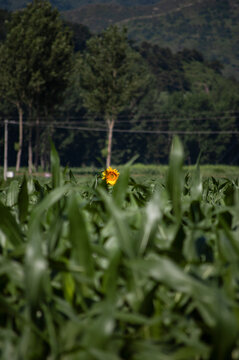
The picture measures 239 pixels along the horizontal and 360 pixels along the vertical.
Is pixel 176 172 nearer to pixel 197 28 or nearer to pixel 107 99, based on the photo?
pixel 107 99

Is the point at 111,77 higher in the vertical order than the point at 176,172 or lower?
higher

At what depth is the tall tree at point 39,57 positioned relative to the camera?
33406mm

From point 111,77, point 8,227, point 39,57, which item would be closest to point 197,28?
point 111,77

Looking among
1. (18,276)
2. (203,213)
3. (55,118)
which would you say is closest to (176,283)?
(18,276)

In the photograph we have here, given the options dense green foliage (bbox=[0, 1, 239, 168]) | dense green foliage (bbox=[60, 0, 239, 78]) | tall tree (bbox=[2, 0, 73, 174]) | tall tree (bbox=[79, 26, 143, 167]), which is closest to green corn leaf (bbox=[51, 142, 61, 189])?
dense green foliage (bbox=[0, 1, 239, 168])

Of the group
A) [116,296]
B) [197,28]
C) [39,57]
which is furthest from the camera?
[197,28]

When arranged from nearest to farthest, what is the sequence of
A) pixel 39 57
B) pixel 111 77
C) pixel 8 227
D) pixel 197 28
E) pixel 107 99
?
pixel 8 227, pixel 39 57, pixel 111 77, pixel 107 99, pixel 197 28

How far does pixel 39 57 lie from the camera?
33.5m

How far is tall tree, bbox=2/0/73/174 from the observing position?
110ft

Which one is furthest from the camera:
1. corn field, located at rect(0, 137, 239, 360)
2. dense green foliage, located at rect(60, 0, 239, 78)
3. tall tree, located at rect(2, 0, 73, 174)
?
dense green foliage, located at rect(60, 0, 239, 78)

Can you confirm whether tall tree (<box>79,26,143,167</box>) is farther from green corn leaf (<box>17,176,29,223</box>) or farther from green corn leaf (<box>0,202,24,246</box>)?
green corn leaf (<box>0,202,24,246</box>)

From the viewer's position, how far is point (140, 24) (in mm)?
169125

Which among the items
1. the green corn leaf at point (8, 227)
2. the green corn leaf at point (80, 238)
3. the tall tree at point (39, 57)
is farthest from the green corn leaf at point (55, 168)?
the tall tree at point (39, 57)

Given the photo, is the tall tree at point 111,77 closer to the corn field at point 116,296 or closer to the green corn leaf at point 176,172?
the green corn leaf at point 176,172
